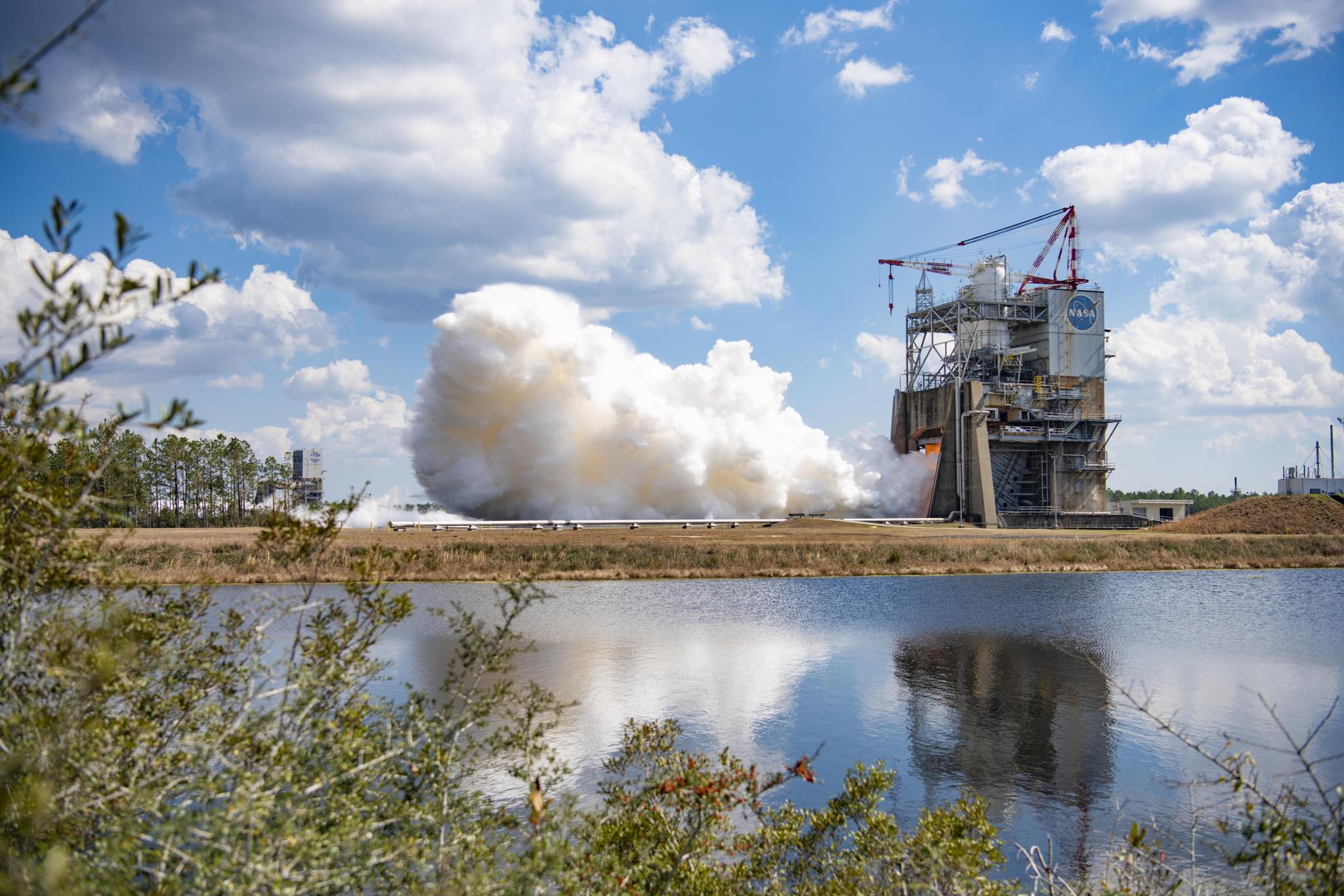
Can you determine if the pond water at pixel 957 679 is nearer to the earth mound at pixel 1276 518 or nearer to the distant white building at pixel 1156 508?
the earth mound at pixel 1276 518

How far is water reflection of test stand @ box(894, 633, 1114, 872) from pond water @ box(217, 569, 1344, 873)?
0.05m

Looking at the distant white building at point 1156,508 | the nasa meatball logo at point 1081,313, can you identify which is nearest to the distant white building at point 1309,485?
the distant white building at point 1156,508

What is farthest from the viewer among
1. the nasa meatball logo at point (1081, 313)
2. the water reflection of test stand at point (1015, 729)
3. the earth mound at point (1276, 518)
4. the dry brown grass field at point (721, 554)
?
the nasa meatball logo at point (1081, 313)

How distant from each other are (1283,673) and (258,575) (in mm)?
31155

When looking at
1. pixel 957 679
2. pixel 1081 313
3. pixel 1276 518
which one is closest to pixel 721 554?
pixel 957 679

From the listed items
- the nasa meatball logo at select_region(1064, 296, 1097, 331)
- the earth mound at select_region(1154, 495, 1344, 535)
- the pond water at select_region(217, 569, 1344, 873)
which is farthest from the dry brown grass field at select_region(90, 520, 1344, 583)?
the nasa meatball logo at select_region(1064, 296, 1097, 331)

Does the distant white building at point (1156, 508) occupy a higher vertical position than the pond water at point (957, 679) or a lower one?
higher

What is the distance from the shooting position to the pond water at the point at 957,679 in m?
12.6

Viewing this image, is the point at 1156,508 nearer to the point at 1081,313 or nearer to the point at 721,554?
the point at 1081,313

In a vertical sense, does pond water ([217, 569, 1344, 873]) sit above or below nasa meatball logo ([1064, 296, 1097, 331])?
below

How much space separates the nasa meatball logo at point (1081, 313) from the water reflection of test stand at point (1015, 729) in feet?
169

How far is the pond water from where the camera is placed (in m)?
12.6

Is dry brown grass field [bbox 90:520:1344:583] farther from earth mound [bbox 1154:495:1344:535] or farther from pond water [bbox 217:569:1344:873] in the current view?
earth mound [bbox 1154:495:1344:535]

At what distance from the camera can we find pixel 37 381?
4.75 metres
